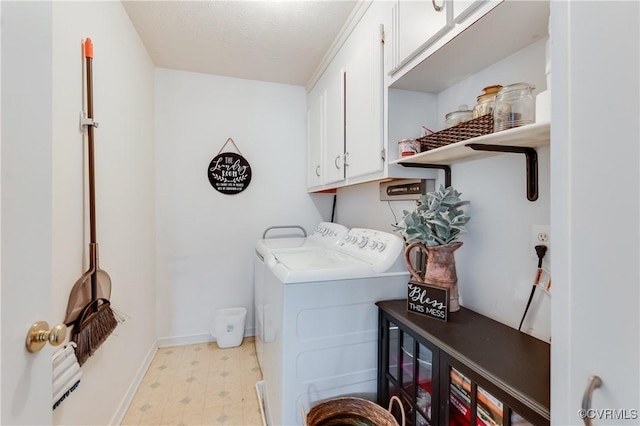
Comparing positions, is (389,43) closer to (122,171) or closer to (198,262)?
(122,171)

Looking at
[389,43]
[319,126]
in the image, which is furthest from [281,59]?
[389,43]

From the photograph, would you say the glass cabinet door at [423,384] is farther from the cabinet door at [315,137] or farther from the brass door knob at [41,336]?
the cabinet door at [315,137]

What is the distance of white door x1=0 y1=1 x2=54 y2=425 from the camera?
563mm

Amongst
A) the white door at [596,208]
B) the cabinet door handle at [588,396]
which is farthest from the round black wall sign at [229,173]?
the cabinet door handle at [588,396]

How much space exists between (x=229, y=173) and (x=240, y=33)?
116 cm

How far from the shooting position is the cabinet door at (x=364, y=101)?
1.45 meters

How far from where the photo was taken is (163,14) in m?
1.82

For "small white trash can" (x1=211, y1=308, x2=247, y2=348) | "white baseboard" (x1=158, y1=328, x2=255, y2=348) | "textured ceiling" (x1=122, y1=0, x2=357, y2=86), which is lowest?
"white baseboard" (x1=158, y1=328, x2=255, y2=348)

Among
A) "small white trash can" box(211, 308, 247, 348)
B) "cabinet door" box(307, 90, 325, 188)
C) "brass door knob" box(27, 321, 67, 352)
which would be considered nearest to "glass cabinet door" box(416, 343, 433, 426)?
"brass door knob" box(27, 321, 67, 352)

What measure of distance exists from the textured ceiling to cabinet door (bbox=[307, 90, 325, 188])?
0.97 ft

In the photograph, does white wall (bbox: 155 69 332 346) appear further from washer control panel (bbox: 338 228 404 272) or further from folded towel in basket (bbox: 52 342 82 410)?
folded towel in basket (bbox: 52 342 82 410)

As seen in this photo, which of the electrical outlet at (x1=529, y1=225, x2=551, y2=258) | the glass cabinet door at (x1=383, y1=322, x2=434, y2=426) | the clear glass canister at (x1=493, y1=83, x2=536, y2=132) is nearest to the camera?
the clear glass canister at (x1=493, y1=83, x2=536, y2=132)

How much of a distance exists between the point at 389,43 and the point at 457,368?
137cm

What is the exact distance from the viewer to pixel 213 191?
269 cm
